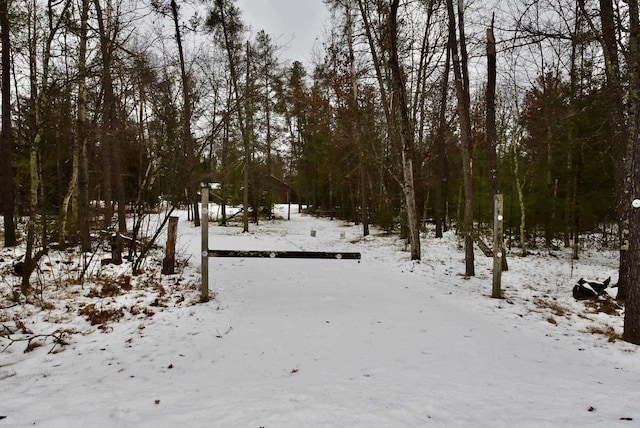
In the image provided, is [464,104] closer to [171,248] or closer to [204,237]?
[204,237]

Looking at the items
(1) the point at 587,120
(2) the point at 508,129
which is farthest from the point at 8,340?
(2) the point at 508,129

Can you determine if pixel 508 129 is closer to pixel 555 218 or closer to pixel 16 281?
pixel 555 218

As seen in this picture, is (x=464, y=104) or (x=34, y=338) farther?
(x=464, y=104)

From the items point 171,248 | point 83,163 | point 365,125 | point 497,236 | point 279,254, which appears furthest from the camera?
point 365,125

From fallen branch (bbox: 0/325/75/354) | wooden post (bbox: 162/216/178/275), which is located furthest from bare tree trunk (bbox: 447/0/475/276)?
fallen branch (bbox: 0/325/75/354)

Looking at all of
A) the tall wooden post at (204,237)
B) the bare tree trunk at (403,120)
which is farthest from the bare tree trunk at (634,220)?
the bare tree trunk at (403,120)

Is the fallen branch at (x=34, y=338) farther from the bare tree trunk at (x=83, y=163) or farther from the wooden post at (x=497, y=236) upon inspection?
the wooden post at (x=497, y=236)

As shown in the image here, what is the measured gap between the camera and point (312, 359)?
4.00m

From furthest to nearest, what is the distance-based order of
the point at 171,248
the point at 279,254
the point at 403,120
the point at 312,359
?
the point at 403,120, the point at 171,248, the point at 279,254, the point at 312,359

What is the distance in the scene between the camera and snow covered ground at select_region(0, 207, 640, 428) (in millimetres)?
2936

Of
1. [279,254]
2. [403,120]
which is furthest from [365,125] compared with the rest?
[279,254]

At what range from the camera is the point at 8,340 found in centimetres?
428

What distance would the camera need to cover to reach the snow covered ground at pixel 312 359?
9.63 ft

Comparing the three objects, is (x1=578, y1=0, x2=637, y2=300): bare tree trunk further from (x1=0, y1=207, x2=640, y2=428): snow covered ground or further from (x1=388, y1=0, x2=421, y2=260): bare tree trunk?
(x1=388, y1=0, x2=421, y2=260): bare tree trunk
